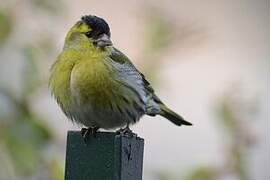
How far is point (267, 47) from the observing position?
8312 millimetres

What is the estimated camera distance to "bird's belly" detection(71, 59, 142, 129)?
3.34 metres

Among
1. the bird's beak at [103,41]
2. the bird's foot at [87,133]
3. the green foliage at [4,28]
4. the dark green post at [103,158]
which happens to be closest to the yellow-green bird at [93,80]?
the bird's beak at [103,41]

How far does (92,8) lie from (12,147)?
4.10 m

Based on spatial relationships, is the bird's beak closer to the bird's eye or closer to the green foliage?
the bird's eye

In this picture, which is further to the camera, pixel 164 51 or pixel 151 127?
pixel 151 127

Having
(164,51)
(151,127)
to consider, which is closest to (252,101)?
(164,51)

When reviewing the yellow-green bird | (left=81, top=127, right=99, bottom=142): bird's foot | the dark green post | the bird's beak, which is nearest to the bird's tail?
the yellow-green bird

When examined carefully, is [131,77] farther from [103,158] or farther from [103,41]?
[103,158]

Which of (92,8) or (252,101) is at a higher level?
(92,8)

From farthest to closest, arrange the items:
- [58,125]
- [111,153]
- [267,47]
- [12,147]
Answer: [267,47] < [58,125] < [12,147] < [111,153]

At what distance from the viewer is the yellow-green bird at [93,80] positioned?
11.0ft

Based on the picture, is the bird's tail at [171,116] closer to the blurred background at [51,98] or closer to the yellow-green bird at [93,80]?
the blurred background at [51,98]

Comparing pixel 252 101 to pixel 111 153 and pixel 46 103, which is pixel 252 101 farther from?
pixel 111 153

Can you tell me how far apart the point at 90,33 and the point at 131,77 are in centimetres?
24
